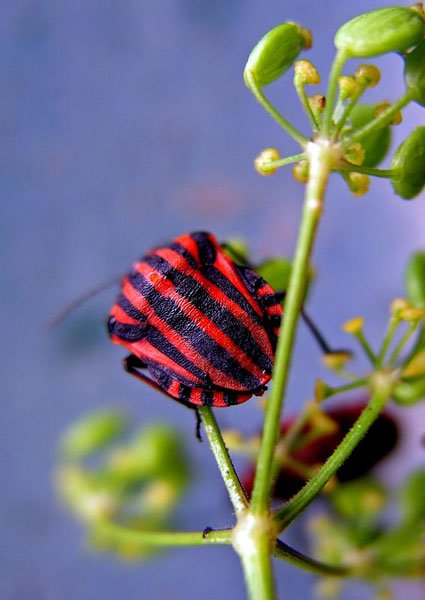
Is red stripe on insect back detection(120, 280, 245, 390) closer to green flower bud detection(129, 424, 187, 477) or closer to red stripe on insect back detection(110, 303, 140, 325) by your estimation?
red stripe on insect back detection(110, 303, 140, 325)

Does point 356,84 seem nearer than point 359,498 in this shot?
Yes

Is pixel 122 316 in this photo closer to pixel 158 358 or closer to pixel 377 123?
pixel 158 358

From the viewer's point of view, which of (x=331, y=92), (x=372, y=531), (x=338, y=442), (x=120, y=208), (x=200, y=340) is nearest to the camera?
(x=331, y=92)

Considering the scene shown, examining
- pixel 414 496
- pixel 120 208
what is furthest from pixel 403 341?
pixel 120 208

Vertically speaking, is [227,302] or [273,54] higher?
[273,54]

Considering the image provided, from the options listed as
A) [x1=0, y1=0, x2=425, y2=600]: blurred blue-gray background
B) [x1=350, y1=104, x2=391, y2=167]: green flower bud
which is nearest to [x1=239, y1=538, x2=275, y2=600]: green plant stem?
[x1=350, y1=104, x2=391, y2=167]: green flower bud

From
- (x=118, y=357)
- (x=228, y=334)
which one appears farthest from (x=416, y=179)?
(x=118, y=357)

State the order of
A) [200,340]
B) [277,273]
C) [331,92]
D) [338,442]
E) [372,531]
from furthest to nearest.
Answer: [372,531] < [338,442] < [277,273] < [200,340] < [331,92]

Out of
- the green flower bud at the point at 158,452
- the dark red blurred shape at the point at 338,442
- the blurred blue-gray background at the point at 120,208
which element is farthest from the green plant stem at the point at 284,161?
the blurred blue-gray background at the point at 120,208
